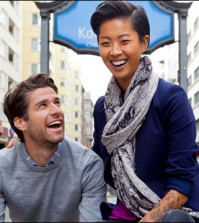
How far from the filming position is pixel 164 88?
1358 mm

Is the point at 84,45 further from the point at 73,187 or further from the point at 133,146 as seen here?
the point at 133,146

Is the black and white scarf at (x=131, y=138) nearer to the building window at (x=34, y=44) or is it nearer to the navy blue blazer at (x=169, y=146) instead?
the navy blue blazer at (x=169, y=146)

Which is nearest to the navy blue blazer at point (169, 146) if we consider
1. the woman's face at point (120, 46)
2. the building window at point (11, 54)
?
the woman's face at point (120, 46)

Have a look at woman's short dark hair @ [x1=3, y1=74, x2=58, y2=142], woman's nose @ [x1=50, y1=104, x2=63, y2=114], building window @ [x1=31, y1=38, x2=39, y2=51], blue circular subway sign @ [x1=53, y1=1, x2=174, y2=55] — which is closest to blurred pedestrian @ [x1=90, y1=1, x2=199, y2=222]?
woman's nose @ [x1=50, y1=104, x2=63, y2=114]

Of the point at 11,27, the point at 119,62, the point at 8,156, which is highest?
the point at 11,27

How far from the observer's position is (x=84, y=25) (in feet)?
11.9

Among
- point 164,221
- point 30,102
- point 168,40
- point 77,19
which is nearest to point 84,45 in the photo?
point 77,19

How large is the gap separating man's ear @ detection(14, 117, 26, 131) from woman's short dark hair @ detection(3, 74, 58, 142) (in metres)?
→ 0.02

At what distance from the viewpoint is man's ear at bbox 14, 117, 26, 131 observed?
67.2 inches

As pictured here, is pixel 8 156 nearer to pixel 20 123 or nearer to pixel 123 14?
pixel 20 123

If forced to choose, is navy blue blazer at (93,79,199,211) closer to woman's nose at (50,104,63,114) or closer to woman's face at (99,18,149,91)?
woman's face at (99,18,149,91)

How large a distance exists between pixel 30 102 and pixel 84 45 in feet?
6.53

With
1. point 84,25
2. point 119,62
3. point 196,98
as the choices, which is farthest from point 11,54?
point 119,62

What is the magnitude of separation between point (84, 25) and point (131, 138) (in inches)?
95.6
